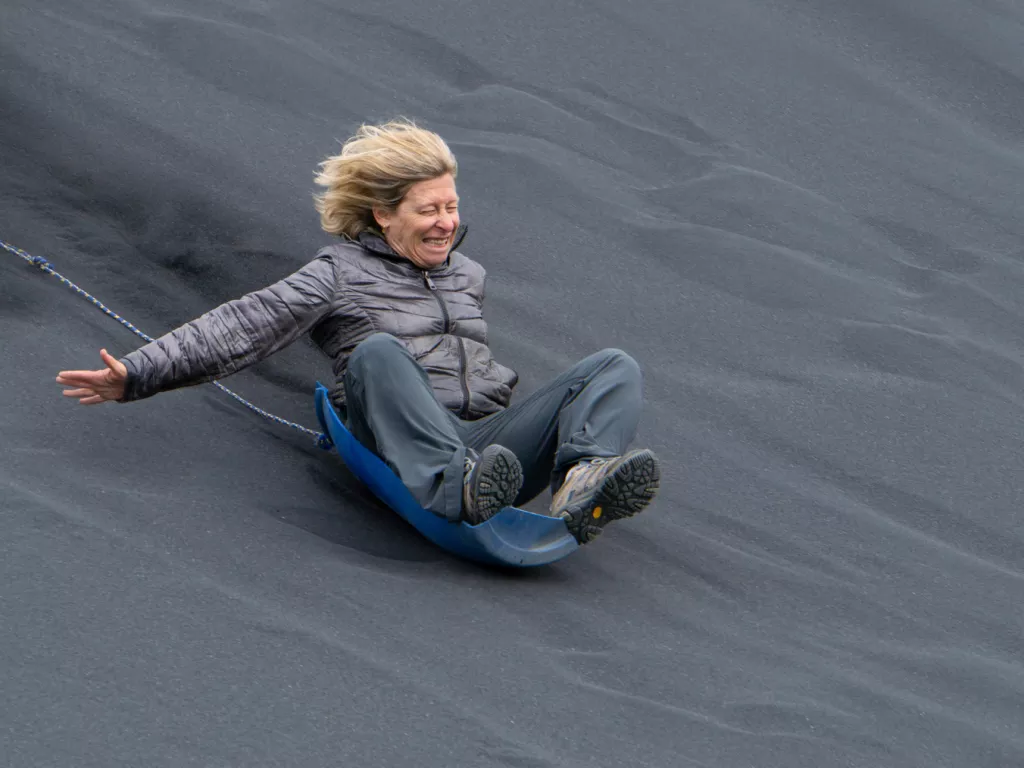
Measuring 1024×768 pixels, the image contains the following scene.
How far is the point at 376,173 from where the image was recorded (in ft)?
12.0

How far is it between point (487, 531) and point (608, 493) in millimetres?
346

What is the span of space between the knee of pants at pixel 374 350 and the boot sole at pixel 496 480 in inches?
14.7

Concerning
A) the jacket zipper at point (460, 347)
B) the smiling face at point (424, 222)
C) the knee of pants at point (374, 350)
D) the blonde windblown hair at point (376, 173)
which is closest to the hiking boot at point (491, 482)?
the knee of pants at point (374, 350)

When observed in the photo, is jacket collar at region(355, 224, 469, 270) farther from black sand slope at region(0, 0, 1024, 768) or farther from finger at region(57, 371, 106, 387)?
finger at region(57, 371, 106, 387)

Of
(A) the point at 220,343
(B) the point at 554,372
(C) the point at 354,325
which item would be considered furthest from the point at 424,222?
(B) the point at 554,372

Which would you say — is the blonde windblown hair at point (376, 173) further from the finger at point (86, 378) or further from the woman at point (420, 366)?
the finger at point (86, 378)

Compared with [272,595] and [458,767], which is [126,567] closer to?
[272,595]

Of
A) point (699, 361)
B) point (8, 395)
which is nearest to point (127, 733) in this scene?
point (8, 395)

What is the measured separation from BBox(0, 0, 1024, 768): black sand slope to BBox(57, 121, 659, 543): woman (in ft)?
0.81

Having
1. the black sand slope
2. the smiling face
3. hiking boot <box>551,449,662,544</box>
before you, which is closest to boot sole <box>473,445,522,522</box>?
hiking boot <box>551,449,662,544</box>

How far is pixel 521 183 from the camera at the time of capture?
4.95 metres

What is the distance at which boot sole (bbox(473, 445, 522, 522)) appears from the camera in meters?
2.96

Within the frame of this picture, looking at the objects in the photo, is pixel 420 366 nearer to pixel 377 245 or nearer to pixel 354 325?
pixel 354 325

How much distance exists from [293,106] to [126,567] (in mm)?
2601
